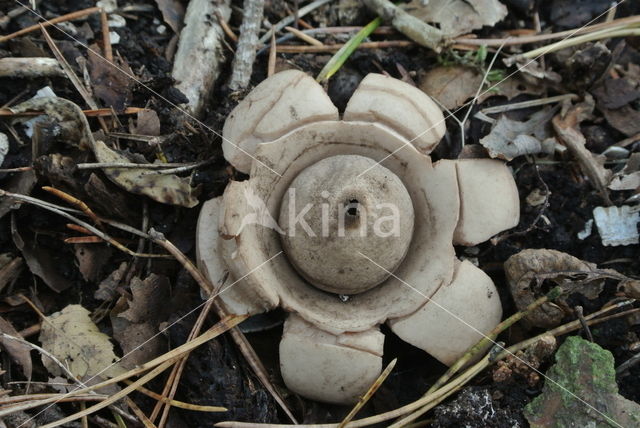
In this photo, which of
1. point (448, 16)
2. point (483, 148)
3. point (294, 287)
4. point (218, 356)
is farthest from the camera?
point (448, 16)

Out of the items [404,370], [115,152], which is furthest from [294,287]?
[115,152]

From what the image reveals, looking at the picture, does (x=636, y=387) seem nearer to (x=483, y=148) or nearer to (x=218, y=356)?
(x=483, y=148)

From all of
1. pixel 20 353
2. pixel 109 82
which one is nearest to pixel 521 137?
pixel 109 82

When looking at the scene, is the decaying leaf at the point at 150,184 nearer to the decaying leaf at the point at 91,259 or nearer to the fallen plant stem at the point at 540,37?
the decaying leaf at the point at 91,259

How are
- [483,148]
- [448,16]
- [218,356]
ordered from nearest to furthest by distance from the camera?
[218,356], [483,148], [448,16]

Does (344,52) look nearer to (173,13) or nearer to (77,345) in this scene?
(173,13)

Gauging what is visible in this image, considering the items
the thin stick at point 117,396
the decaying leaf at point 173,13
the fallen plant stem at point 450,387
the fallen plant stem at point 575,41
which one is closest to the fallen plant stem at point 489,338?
the fallen plant stem at point 450,387

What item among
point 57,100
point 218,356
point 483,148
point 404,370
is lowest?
point 404,370

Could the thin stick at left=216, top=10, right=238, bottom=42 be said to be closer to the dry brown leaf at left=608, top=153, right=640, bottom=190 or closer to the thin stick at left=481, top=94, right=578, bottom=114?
the thin stick at left=481, top=94, right=578, bottom=114
